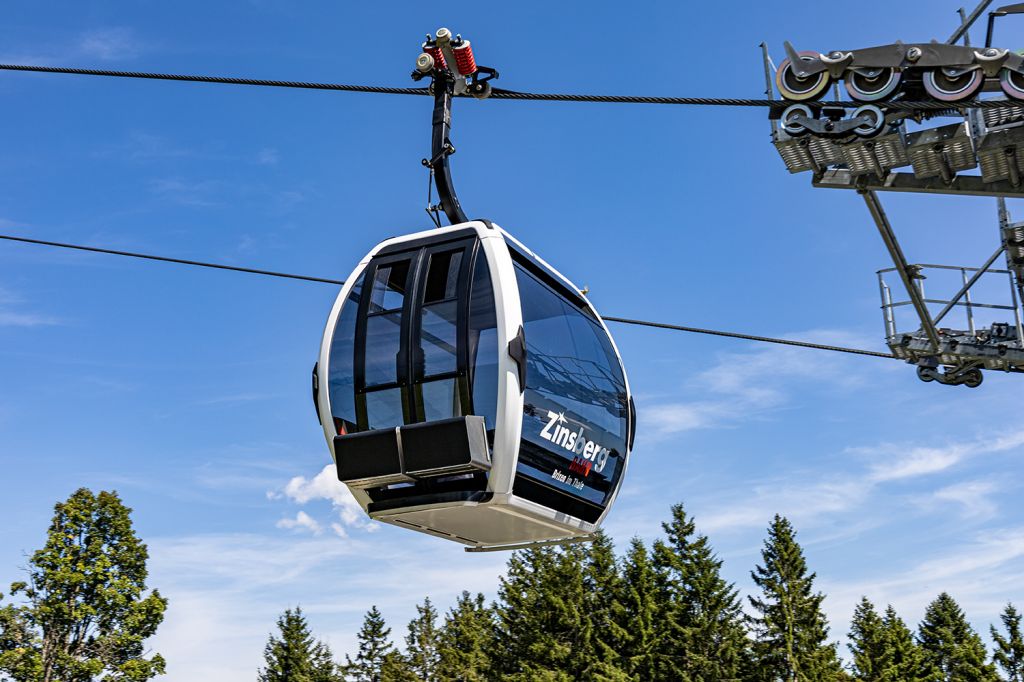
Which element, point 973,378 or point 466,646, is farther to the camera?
point 466,646

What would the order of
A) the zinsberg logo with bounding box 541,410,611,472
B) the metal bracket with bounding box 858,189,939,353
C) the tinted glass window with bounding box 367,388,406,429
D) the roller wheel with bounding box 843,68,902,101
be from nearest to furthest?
the tinted glass window with bounding box 367,388,406,429
the zinsberg logo with bounding box 541,410,611,472
the roller wheel with bounding box 843,68,902,101
the metal bracket with bounding box 858,189,939,353

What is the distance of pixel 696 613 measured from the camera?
50.0 metres

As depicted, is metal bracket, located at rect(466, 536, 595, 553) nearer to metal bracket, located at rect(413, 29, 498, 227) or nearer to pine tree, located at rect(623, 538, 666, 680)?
metal bracket, located at rect(413, 29, 498, 227)

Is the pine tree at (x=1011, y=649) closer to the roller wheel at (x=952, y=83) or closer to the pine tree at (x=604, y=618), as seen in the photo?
Answer: the pine tree at (x=604, y=618)

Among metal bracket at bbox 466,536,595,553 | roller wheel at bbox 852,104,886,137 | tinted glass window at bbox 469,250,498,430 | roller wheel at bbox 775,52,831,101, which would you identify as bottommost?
metal bracket at bbox 466,536,595,553

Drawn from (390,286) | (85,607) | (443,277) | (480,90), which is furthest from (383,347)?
(85,607)

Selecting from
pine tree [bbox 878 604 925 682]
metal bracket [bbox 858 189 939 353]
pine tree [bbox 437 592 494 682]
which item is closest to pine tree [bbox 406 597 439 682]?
pine tree [bbox 437 592 494 682]

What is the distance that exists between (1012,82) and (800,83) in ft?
6.78

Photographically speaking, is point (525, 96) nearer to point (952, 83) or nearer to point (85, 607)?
point (952, 83)

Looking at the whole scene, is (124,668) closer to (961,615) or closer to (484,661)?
(484,661)

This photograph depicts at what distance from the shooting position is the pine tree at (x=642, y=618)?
4919cm

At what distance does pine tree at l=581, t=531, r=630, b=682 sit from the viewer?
47969 mm

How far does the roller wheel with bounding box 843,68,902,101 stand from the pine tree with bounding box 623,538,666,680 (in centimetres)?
4252

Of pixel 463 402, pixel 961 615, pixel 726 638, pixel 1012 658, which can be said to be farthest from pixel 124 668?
pixel 961 615
